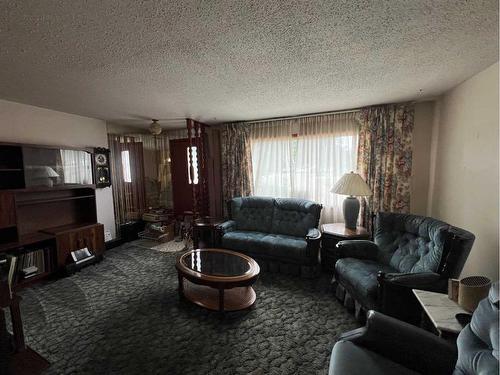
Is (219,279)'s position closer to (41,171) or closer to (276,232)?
(276,232)

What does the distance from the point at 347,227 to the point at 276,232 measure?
1010 mm

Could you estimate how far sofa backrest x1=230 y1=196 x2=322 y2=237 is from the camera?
11.0 ft

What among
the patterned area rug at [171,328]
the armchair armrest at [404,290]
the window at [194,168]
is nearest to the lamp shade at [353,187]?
the patterned area rug at [171,328]

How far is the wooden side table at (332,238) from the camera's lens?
2805mm

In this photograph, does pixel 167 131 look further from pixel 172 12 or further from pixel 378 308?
pixel 378 308

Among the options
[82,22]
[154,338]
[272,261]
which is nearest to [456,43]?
[82,22]

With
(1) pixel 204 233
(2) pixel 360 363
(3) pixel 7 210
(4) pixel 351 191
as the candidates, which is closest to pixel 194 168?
(1) pixel 204 233

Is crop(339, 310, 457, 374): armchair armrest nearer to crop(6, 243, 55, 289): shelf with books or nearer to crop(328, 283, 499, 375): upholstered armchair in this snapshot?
crop(328, 283, 499, 375): upholstered armchair

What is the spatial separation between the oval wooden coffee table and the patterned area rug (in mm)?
100

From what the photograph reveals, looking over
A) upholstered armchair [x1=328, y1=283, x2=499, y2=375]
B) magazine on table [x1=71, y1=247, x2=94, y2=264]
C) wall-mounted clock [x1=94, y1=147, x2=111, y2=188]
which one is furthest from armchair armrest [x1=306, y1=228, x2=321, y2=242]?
wall-mounted clock [x1=94, y1=147, x2=111, y2=188]

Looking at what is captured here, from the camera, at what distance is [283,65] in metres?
1.92

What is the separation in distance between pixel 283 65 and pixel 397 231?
2.10 m

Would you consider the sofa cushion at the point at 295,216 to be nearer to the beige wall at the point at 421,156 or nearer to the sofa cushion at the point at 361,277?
the sofa cushion at the point at 361,277

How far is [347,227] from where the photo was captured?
3080 millimetres
